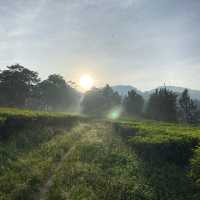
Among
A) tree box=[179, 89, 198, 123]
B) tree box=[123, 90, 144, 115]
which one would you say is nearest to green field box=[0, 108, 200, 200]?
tree box=[123, 90, 144, 115]

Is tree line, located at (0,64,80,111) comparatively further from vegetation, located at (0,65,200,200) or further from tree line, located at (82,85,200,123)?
vegetation, located at (0,65,200,200)

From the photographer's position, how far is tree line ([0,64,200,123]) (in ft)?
252

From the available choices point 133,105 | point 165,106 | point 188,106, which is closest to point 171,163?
point 165,106

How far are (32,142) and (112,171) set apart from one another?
953cm

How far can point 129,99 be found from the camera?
308 feet

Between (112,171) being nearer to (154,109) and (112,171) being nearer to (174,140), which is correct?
(174,140)

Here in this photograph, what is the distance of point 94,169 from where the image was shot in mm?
15352

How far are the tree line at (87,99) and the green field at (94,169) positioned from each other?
56295 mm

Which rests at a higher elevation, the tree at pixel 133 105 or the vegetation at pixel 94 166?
→ the tree at pixel 133 105

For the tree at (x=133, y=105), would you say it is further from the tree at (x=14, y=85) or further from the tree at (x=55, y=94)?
the tree at (x=14, y=85)

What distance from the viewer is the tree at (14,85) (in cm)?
7512

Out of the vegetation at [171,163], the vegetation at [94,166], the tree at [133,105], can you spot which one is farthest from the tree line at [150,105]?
the vegetation at [171,163]

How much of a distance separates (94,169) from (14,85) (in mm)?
67200

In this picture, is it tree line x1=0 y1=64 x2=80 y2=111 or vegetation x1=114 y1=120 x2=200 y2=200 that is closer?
vegetation x1=114 y1=120 x2=200 y2=200
